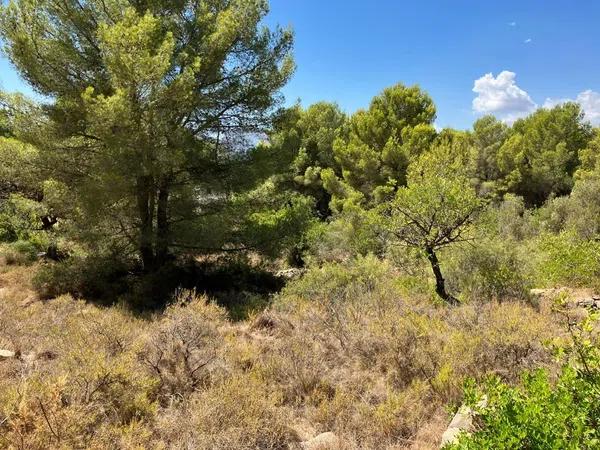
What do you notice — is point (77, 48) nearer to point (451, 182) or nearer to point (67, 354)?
point (67, 354)

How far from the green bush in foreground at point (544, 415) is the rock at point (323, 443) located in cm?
147

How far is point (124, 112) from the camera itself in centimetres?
748

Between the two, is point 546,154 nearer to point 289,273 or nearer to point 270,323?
point 289,273

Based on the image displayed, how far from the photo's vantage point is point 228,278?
10.2m

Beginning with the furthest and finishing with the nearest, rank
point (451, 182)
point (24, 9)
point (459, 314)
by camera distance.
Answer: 1. point (24, 9)
2. point (451, 182)
3. point (459, 314)

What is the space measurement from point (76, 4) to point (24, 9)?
987 mm

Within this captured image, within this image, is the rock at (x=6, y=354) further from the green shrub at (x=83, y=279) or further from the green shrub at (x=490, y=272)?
the green shrub at (x=490, y=272)

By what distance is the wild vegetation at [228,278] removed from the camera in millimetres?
3418

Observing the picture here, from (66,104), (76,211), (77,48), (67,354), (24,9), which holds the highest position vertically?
(24,9)

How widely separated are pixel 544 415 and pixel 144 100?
8.05 meters

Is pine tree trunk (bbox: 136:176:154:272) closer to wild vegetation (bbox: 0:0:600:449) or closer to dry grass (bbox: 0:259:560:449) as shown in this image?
wild vegetation (bbox: 0:0:600:449)

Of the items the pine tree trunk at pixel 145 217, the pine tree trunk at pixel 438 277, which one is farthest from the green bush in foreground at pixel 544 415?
the pine tree trunk at pixel 145 217

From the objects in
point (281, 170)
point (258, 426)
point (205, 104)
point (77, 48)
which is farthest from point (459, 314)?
point (77, 48)

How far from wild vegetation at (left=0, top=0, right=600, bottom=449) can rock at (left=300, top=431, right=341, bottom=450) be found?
7 centimetres
